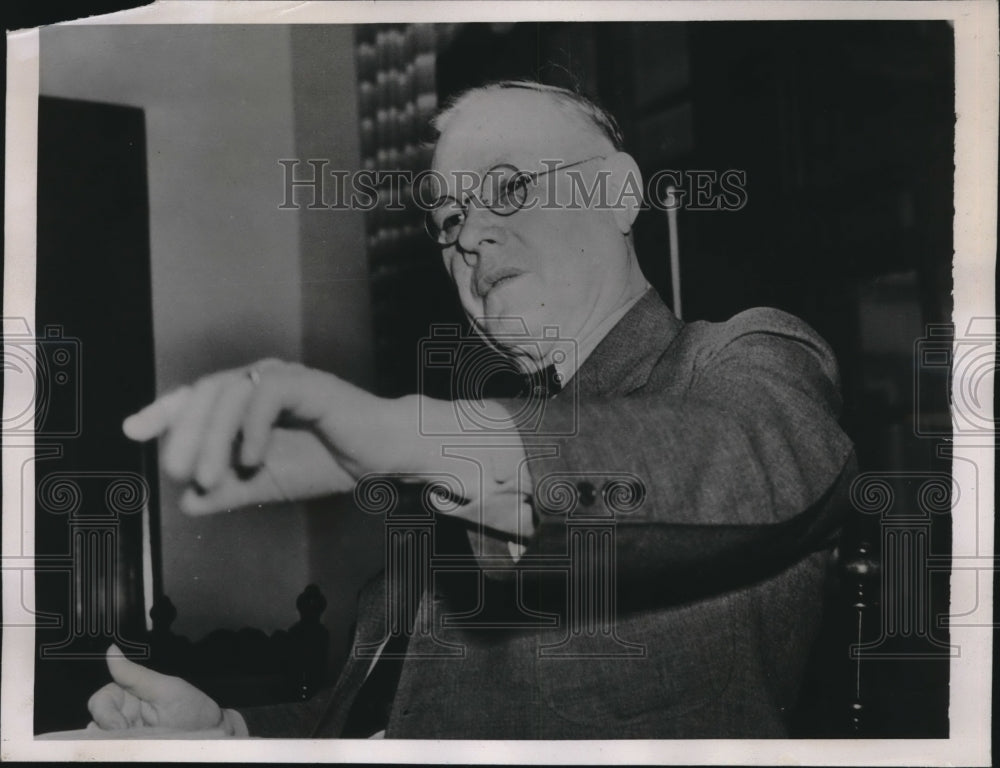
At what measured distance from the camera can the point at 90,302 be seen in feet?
5.35

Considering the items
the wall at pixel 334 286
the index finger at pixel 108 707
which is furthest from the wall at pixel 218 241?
the index finger at pixel 108 707

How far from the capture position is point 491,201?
5.24 feet

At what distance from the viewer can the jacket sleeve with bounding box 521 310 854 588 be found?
142 centimetres

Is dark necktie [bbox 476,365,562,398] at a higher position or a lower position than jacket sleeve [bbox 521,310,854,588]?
higher

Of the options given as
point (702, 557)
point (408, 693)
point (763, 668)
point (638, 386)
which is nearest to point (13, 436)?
point (408, 693)

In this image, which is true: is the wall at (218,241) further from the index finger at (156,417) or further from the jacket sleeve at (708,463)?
the jacket sleeve at (708,463)

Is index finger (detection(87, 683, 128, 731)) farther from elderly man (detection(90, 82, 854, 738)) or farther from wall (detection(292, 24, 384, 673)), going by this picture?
wall (detection(292, 24, 384, 673))

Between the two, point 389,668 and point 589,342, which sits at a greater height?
point 589,342

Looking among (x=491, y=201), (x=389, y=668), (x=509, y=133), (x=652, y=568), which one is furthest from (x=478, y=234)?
(x=389, y=668)

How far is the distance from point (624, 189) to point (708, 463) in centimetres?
49

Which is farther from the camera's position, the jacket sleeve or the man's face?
the man's face

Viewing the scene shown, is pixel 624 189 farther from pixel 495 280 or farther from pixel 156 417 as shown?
pixel 156 417

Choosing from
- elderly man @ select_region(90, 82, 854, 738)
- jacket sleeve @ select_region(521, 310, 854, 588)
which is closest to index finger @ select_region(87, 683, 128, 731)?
elderly man @ select_region(90, 82, 854, 738)

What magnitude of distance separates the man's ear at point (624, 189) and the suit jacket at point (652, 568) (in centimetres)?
15
